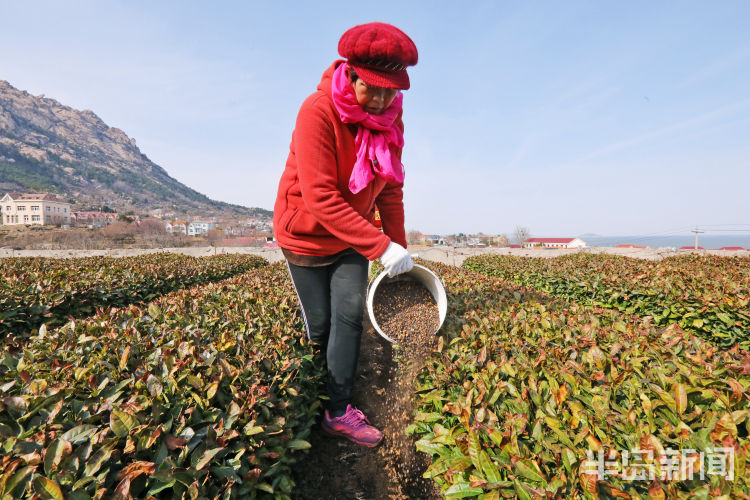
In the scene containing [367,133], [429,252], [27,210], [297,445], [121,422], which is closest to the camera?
[121,422]

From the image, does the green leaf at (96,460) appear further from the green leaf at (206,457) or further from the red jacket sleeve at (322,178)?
the red jacket sleeve at (322,178)

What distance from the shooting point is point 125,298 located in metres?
4.46

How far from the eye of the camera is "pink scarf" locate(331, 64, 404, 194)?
1.68m

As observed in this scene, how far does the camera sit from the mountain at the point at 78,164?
299 ft

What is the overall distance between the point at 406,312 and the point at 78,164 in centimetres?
15521

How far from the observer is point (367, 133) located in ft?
5.90

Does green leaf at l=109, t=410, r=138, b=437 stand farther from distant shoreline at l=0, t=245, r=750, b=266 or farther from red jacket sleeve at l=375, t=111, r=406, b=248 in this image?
distant shoreline at l=0, t=245, r=750, b=266

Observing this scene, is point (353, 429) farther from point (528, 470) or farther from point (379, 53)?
point (379, 53)

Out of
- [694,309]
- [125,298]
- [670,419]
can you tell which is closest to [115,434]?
[670,419]

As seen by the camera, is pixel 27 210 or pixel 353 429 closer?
pixel 353 429

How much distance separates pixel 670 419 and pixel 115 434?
189 cm

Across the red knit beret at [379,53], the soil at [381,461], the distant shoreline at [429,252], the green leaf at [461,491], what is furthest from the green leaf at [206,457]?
the distant shoreline at [429,252]

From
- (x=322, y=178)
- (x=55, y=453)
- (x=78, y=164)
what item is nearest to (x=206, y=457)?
(x=55, y=453)

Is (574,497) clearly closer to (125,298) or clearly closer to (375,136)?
(375,136)
